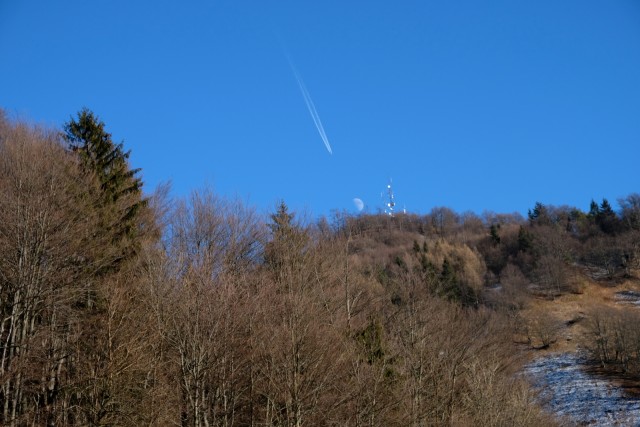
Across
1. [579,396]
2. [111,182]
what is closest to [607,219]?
[579,396]

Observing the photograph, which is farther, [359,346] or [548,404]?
[548,404]

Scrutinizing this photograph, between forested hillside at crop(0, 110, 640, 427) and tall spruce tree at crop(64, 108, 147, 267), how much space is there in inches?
3.1

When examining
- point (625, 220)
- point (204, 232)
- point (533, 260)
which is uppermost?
point (625, 220)

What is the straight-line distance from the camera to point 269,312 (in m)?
17.6

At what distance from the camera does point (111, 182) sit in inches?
899

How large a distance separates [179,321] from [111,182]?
9.44m

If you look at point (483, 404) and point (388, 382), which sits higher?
point (388, 382)

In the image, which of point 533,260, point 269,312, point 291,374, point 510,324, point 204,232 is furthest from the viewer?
point 533,260

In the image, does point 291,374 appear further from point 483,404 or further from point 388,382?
point 483,404

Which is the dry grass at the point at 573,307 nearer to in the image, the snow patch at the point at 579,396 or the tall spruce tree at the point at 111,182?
the snow patch at the point at 579,396

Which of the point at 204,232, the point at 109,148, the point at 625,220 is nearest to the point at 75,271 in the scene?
the point at 109,148

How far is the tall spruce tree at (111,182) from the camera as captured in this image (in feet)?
67.5

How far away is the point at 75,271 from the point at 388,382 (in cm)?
1123

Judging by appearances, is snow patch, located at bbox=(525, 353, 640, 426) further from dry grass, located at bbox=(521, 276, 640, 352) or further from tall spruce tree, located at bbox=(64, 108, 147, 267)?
tall spruce tree, located at bbox=(64, 108, 147, 267)
